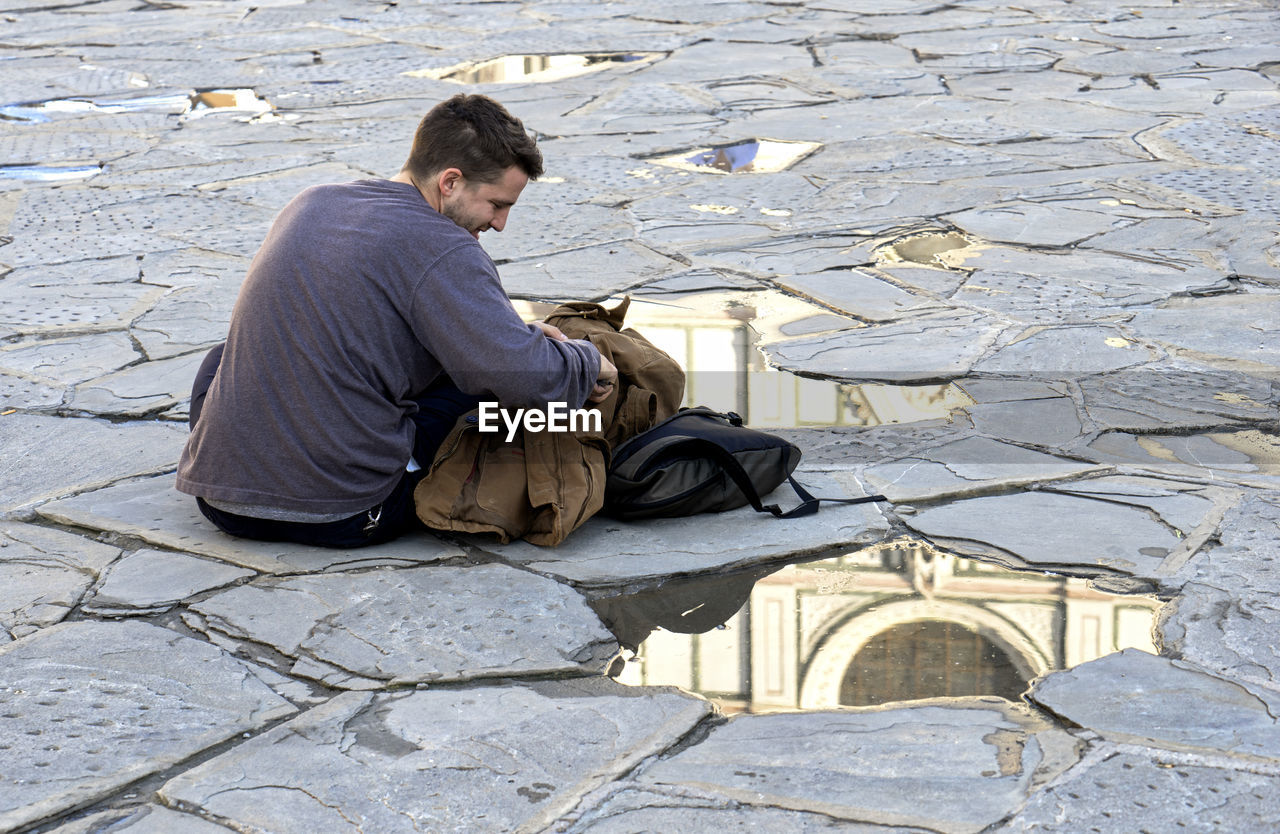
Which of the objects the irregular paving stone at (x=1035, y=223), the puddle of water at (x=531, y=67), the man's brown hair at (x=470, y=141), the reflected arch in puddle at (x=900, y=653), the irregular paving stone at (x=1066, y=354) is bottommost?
the reflected arch in puddle at (x=900, y=653)

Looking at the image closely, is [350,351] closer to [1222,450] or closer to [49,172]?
[1222,450]

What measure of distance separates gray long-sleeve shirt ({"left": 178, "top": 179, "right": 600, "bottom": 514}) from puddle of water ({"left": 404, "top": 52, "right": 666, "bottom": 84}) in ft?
18.6

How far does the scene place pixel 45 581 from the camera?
8.43 feet

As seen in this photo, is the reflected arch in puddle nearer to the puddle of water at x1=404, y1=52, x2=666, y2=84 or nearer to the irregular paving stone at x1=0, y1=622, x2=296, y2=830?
Result: the irregular paving stone at x1=0, y1=622, x2=296, y2=830

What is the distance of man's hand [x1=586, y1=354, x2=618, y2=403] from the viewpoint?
2773 mm

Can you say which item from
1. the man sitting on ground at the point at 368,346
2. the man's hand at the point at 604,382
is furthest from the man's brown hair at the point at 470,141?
the man's hand at the point at 604,382

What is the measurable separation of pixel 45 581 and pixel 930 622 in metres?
1.71

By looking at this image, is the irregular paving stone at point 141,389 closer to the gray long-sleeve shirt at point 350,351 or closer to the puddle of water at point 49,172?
the gray long-sleeve shirt at point 350,351

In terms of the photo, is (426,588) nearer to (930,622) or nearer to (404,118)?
(930,622)

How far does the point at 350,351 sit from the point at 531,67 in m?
6.24

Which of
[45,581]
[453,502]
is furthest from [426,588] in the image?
[45,581]

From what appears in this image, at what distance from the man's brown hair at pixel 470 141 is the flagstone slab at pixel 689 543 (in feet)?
2.54

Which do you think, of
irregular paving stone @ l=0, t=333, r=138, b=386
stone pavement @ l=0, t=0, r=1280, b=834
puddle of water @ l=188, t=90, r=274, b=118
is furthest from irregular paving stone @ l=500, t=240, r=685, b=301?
puddle of water @ l=188, t=90, r=274, b=118

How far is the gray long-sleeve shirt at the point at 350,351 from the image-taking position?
2537mm
